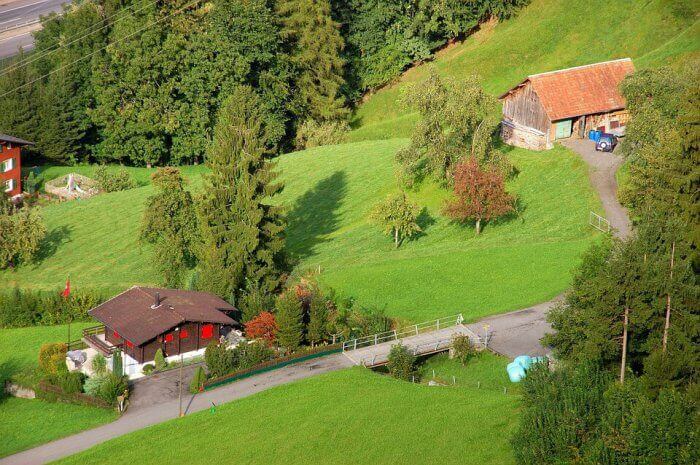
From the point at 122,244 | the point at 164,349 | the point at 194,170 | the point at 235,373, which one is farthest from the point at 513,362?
the point at 194,170

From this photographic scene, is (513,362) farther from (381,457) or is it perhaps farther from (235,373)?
(235,373)

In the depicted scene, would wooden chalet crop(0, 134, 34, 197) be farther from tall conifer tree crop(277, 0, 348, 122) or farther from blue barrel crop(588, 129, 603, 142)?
blue barrel crop(588, 129, 603, 142)

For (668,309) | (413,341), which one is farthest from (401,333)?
(668,309)

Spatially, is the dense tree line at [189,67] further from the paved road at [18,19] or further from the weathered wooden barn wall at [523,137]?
the weathered wooden barn wall at [523,137]

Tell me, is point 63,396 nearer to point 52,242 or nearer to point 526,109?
point 52,242

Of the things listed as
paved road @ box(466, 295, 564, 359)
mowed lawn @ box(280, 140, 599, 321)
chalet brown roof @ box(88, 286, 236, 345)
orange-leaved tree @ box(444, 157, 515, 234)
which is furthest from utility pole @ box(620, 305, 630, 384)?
orange-leaved tree @ box(444, 157, 515, 234)

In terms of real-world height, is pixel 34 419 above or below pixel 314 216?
below

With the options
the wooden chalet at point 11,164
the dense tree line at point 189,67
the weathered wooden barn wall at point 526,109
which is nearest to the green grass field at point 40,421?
the weathered wooden barn wall at point 526,109
